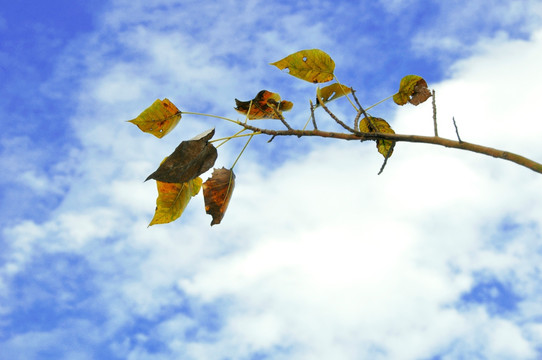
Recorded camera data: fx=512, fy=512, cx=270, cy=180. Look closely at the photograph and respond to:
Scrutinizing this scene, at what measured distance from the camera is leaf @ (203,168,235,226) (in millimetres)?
2316

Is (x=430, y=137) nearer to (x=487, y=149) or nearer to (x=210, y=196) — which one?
(x=487, y=149)

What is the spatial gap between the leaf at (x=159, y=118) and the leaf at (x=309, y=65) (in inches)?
20.2

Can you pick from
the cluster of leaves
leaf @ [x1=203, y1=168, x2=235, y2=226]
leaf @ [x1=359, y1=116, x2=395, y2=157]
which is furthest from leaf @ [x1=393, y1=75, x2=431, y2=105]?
leaf @ [x1=203, y1=168, x2=235, y2=226]

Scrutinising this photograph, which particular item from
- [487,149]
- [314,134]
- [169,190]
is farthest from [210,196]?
[487,149]

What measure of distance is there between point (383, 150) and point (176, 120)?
3.31 feet

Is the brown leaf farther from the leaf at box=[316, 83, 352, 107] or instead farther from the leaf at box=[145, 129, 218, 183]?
the leaf at box=[145, 129, 218, 183]

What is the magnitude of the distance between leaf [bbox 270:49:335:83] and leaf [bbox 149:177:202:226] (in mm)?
702

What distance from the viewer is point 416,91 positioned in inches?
94.7

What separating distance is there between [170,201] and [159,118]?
1.24 feet

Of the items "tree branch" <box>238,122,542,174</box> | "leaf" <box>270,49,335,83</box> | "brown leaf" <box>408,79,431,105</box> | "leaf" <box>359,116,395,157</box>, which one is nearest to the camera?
"tree branch" <box>238,122,542,174</box>

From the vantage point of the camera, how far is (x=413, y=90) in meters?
2.41

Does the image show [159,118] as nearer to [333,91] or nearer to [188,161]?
[188,161]

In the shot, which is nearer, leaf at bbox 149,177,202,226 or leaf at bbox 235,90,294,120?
leaf at bbox 149,177,202,226

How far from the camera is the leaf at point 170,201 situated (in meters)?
2.27
